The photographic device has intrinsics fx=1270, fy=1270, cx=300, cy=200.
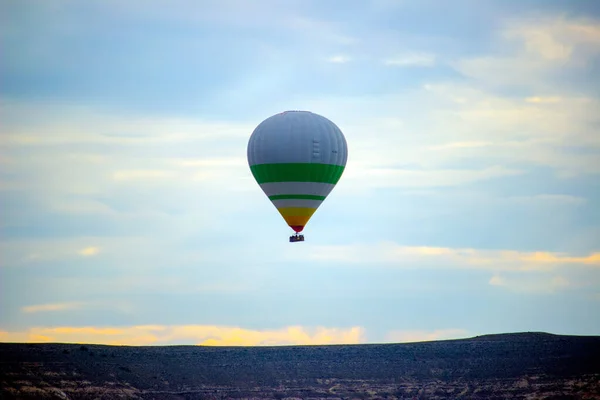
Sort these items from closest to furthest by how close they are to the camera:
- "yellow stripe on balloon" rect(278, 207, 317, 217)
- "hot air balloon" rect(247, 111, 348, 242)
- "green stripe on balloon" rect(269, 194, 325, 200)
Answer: "hot air balloon" rect(247, 111, 348, 242), "green stripe on balloon" rect(269, 194, 325, 200), "yellow stripe on balloon" rect(278, 207, 317, 217)

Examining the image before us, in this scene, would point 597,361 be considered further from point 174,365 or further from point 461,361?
point 174,365

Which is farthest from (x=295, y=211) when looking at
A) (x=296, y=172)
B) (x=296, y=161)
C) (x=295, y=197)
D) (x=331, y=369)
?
(x=331, y=369)

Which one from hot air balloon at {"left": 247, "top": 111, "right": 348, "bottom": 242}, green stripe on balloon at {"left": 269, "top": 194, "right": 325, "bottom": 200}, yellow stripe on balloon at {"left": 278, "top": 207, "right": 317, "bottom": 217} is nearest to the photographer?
hot air balloon at {"left": 247, "top": 111, "right": 348, "bottom": 242}

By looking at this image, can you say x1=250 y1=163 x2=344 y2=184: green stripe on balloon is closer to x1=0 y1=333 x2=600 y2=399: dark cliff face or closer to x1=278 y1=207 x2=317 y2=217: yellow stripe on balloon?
x1=278 y1=207 x2=317 y2=217: yellow stripe on balloon

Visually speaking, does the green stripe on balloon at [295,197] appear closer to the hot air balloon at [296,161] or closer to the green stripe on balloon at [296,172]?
the hot air balloon at [296,161]

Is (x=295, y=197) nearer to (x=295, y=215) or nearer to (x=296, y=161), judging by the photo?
(x=295, y=215)

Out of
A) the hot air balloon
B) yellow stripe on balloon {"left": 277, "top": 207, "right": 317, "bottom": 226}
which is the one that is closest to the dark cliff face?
yellow stripe on balloon {"left": 277, "top": 207, "right": 317, "bottom": 226}

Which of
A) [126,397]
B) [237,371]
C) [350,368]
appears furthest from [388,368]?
[126,397]
